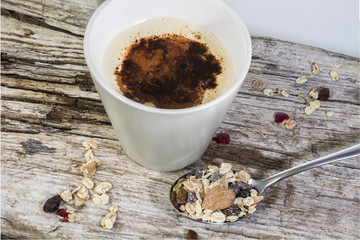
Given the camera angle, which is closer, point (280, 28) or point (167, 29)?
point (167, 29)

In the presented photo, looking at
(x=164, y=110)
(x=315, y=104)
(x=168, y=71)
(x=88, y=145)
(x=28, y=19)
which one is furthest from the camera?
(x=28, y=19)

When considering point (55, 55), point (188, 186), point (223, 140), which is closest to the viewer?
point (188, 186)

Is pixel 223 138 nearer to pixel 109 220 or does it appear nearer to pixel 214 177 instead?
pixel 214 177

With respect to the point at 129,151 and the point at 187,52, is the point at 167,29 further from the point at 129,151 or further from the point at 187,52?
the point at 129,151

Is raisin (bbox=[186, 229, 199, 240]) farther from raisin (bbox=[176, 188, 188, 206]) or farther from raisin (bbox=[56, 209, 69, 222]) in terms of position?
raisin (bbox=[56, 209, 69, 222])

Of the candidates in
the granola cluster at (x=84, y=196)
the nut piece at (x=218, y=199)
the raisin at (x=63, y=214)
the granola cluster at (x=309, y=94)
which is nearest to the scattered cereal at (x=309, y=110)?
the granola cluster at (x=309, y=94)

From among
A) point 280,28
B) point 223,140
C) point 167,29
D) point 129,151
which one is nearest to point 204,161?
point 223,140

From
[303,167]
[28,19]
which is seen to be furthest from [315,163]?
[28,19]

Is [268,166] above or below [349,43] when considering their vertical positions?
below
